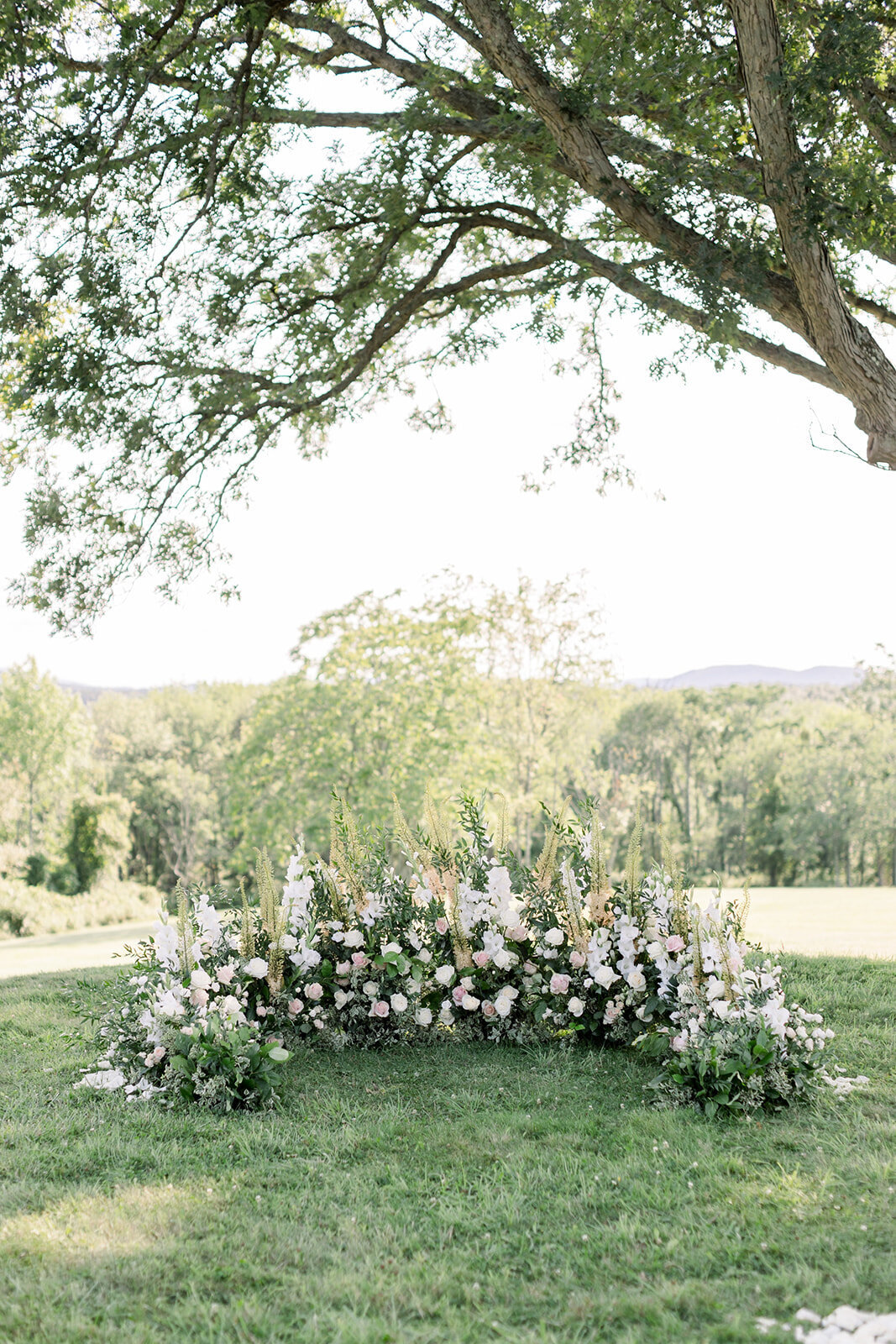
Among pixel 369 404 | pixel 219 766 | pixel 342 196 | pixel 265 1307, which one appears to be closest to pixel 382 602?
pixel 369 404

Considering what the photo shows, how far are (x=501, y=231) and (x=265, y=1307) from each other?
8.05 meters

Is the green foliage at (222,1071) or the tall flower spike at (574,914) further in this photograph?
the tall flower spike at (574,914)

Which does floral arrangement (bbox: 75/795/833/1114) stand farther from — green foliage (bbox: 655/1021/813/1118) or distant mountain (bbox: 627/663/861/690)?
distant mountain (bbox: 627/663/861/690)

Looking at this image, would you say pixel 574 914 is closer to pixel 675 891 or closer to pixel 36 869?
pixel 675 891

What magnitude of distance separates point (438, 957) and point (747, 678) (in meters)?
57.1

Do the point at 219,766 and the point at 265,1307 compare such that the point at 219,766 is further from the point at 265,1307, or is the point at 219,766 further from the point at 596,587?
the point at 265,1307

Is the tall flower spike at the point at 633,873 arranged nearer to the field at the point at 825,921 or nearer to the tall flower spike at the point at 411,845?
the tall flower spike at the point at 411,845

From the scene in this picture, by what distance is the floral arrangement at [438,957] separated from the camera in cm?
438

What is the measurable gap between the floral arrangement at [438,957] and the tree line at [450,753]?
0.44 meters

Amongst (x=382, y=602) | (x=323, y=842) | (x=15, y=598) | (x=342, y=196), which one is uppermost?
(x=342, y=196)

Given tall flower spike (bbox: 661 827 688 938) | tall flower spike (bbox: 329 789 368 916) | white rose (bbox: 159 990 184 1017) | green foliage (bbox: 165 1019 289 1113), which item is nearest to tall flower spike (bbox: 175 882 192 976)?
white rose (bbox: 159 990 184 1017)

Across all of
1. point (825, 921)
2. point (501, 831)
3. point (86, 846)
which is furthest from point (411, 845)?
point (86, 846)

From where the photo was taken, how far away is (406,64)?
649 centimetres

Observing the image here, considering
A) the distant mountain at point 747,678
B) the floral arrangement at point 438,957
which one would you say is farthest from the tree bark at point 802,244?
the distant mountain at point 747,678
